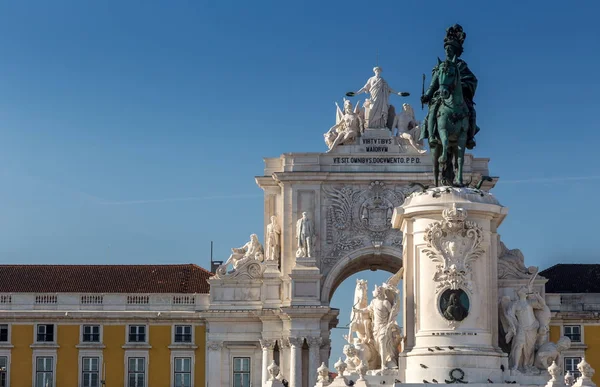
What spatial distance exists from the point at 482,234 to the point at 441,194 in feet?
3.50

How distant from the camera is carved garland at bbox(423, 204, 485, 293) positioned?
29797 millimetres

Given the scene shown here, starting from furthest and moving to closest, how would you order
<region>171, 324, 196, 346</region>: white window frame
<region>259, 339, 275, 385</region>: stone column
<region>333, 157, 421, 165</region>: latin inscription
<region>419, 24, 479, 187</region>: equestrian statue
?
<region>171, 324, 196, 346</region>: white window frame
<region>333, 157, 421, 165</region>: latin inscription
<region>259, 339, 275, 385</region>: stone column
<region>419, 24, 479, 187</region>: equestrian statue

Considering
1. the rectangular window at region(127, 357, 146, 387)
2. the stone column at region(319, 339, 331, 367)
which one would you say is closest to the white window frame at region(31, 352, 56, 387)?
the rectangular window at region(127, 357, 146, 387)

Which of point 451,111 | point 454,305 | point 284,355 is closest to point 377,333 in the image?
point 454,305

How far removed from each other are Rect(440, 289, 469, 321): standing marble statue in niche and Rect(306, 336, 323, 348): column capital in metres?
46.8

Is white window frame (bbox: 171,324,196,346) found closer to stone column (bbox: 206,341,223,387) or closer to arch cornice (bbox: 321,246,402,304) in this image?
stone column (bbox: 206,341,223,387)

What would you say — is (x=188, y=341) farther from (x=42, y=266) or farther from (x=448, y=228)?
(x=448, y=228)

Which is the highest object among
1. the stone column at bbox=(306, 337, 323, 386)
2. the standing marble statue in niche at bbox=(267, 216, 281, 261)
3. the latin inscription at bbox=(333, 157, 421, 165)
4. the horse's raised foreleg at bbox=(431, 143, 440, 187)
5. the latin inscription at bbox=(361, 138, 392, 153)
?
the latin inscription at bbox=(361, 138, 392, 153)

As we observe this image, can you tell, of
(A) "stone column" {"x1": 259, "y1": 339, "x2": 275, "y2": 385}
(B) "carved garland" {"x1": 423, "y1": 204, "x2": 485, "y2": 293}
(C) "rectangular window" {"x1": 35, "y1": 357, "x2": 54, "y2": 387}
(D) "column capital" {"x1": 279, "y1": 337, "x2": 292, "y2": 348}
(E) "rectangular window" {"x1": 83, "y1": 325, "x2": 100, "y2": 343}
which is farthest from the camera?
(E) "rectangular window" {"x1": 83, "y1": 325, "x2": 100, "y2": 343}

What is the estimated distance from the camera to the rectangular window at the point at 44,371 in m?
80.1

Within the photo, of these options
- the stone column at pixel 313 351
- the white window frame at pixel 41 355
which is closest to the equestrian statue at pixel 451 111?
the stone column at pixel 313 351

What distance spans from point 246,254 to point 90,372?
9865mm

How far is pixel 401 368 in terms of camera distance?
30.2 m

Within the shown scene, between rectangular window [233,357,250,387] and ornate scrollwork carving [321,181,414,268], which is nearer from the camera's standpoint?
ornate scrollwork carving [321,181,414,268]
